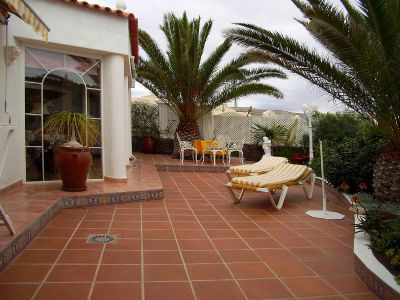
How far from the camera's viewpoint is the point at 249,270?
12.0 feet

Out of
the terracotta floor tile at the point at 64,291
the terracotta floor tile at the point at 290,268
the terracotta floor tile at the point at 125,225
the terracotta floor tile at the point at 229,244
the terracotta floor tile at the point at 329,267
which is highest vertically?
the terracotta floor tile at the point at 125,225

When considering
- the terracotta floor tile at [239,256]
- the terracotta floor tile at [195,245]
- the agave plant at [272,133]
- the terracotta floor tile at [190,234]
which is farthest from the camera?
the agave plant at [272,133]

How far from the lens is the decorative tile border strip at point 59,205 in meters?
3.62

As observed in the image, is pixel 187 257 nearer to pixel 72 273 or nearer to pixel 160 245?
pixel 160 245

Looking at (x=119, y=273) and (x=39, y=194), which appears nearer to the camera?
(x=119, y=273)

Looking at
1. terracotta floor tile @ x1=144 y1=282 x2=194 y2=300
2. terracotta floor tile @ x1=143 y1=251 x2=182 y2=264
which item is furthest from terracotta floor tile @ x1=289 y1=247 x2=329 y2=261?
terracotta floor tile @ x1=144 y1=282 x2=194 y2=300

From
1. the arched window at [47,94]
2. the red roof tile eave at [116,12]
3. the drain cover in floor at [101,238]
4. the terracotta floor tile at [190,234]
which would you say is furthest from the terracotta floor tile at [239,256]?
the red roof tile eave at [116,12]

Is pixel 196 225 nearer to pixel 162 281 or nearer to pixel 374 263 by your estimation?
pixel 162 281

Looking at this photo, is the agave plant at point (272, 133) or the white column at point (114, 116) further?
the agave plant at point (272, 133)

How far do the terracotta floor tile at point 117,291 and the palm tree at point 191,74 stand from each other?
33.7 ft

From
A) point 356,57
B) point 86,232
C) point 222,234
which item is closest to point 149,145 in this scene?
point 86,232

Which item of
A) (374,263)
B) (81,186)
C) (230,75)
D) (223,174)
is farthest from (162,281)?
(230,75)

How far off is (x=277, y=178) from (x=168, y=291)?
14.0 ft

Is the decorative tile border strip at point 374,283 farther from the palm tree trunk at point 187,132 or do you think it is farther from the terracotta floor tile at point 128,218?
the palm tree trunk at point 187,132
